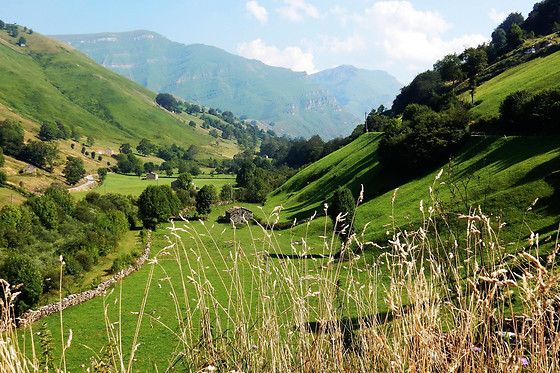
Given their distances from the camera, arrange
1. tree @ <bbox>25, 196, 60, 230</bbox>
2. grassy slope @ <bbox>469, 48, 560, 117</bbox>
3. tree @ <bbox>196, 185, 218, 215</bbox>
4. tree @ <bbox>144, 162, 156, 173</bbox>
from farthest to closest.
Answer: tree @ <bbox>144, 162, 156, 173</bbox> < tree @ <bbox>196, 185, 218, 215</bbox> < tree @ <bbox>25, 196, 60, 230</bbox> < grassy slope @ <bbox>469, 48, 560, 117</bbox>

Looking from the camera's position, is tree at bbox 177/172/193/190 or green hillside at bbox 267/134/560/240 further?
tree at bbox 177/172/193/190

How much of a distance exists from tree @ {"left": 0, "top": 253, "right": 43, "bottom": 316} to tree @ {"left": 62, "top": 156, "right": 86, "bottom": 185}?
322 ft

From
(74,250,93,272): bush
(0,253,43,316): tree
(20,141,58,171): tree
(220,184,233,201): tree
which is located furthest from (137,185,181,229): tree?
(20,141,58,171): tree

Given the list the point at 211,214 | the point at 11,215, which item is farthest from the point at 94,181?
the point at 11,215

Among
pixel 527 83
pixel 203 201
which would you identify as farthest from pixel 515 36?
pixel 203 201

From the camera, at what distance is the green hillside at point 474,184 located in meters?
29.3

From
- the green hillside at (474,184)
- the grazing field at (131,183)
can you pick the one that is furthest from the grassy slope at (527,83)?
the grazing field at (131,183)

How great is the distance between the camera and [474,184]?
3947cm

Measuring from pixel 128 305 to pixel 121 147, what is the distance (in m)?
183

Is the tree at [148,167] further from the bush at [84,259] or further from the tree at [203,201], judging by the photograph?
the bush at [84,259]

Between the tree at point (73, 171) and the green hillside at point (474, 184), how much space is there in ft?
259

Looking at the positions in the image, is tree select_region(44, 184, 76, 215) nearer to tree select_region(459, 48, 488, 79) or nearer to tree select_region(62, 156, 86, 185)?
tree select_region(62, 156, 86, 185)

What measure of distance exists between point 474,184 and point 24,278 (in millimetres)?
42947

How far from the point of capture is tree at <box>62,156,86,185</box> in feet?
393
